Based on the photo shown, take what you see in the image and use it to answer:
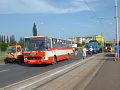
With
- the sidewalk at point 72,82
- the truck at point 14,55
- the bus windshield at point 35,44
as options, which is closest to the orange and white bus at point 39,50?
the bus windshield at point 35,44

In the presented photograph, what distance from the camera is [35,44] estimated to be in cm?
1662

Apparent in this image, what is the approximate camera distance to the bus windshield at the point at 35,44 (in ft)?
53.6

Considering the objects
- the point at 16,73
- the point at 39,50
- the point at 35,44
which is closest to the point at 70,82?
the point at 16,73

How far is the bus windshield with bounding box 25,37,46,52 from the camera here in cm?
1634

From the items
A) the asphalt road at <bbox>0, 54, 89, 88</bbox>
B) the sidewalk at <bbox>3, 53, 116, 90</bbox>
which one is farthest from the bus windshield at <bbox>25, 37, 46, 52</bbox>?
the sidewalk at <bbox>3, 53, 116, 90</bbox>

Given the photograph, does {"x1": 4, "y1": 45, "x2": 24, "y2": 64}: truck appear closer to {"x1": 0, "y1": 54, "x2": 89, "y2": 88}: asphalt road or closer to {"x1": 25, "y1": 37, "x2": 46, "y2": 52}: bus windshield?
{"x1": 25, "y1": 37, "x2": 46, "y2": 52}: bus windshield

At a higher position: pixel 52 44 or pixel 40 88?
pixel 52 44

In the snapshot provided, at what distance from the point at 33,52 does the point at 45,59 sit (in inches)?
48.7

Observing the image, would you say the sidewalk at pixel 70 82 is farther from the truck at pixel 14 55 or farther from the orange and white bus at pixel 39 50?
the truck at pixel 14 55

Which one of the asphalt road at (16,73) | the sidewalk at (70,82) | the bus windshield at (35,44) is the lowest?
the asphalt road at (16,73)

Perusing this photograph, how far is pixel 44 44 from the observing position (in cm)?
1634

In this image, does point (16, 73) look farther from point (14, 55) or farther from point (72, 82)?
point (14, 55)

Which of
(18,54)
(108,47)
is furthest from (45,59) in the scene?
(108,47)

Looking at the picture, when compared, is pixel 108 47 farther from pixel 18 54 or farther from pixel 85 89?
pixel 85 89
